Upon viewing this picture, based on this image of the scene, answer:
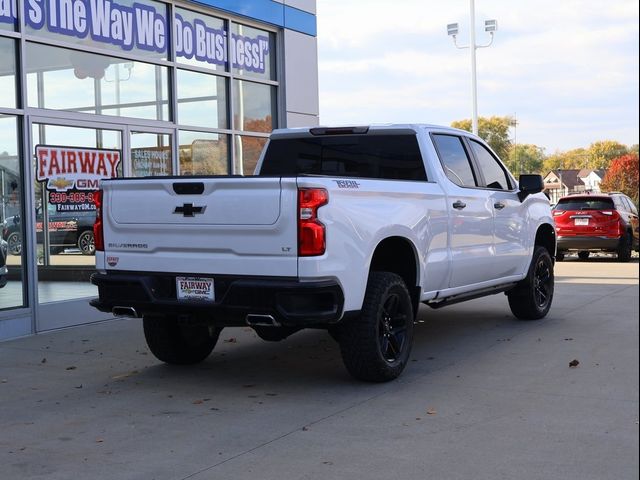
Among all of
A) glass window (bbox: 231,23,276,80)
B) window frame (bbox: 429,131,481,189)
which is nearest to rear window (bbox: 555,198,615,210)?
glass window (bbox: 231,23,276,80)

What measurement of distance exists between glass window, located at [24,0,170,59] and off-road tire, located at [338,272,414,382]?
542 cm

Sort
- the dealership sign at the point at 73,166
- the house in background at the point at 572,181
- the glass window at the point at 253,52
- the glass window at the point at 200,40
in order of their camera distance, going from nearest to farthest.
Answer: the dealership sign at the point at 73,166 → the glass window at the point at 200,40 → the glass window at the point at 253,52 → the house in background at the point at 572,181

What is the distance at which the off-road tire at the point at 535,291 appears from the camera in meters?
9.28

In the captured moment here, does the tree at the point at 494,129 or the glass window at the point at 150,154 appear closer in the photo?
the glass window at the point at 150,154

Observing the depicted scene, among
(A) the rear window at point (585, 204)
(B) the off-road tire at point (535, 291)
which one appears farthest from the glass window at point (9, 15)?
(A) the rear window at point (585, 204)

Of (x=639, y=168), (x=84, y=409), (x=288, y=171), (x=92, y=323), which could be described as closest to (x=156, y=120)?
(x=92, y=323)

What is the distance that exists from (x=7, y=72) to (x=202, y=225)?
169 inches

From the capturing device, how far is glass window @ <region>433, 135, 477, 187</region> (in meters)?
7.76

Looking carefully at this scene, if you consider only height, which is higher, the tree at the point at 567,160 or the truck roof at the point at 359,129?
the tree at the point at 567,160

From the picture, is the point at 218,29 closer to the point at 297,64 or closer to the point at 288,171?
the point at 297,64

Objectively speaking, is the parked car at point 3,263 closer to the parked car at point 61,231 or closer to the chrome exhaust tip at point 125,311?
the parked car at point 61,231

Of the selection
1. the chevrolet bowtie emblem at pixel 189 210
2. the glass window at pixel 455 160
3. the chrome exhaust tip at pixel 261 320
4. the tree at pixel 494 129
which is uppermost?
the tree at pixel 494 129

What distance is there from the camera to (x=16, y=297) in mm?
9117

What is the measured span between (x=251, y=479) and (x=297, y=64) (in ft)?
34.3
